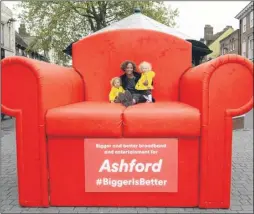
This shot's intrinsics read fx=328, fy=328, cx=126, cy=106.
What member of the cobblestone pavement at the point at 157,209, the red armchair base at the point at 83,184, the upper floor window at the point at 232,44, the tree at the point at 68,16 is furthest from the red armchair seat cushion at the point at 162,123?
the upper floor window at the point at 232,44

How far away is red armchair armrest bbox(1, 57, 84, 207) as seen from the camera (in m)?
2.77

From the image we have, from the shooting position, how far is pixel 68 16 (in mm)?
17250

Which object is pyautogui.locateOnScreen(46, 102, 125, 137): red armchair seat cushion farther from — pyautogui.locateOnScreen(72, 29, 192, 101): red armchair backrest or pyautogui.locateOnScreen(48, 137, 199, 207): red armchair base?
pyautogui.locateOnScreen(72, 29, 192, 101): red armchair backrest

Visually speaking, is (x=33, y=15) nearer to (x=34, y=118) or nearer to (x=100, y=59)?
(x=100, y=59)

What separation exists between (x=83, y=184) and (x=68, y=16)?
615 inches

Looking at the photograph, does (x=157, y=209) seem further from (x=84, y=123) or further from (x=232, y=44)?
(x=232, y=44)

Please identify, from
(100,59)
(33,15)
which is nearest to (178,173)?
(100,59)

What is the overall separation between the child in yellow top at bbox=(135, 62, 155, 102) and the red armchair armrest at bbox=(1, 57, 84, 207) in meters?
1.28

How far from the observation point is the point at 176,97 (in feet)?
12.7

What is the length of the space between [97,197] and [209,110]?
1.22 metres

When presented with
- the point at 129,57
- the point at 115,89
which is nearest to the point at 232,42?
the point at 129,57

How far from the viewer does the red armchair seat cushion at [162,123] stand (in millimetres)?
2688

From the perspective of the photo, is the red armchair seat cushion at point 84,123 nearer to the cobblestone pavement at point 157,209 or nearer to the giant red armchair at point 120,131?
the giant red armchair at point 120,131

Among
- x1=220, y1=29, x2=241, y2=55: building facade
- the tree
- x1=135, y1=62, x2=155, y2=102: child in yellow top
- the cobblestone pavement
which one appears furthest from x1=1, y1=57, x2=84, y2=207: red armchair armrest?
x1=220, y1=29, x2=241, y2=55: building facade
